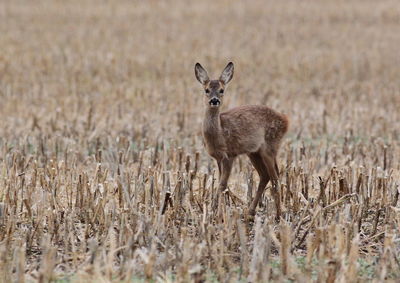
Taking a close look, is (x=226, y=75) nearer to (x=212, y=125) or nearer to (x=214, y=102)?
(x=214, y=102)

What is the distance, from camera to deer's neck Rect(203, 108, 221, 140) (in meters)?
7.71

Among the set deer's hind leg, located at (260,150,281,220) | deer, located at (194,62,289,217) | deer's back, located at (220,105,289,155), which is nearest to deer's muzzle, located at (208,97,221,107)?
deer, located at (194,62,289,217)

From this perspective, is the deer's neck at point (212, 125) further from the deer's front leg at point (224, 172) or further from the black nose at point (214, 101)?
the deer's front leg at point (224, 172)

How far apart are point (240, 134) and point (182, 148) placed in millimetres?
1647

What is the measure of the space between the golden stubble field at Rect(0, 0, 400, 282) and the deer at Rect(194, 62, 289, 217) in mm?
→ 196

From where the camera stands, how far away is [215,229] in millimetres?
6453

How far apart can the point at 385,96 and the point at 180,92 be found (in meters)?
3.78

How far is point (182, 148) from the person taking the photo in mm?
9289

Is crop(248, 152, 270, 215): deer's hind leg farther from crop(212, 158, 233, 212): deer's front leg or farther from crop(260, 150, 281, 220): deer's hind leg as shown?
crop(212, 158, 233, 212): deer's front leg

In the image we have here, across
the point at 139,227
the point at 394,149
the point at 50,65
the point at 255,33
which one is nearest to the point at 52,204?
Result: the point at 139,227

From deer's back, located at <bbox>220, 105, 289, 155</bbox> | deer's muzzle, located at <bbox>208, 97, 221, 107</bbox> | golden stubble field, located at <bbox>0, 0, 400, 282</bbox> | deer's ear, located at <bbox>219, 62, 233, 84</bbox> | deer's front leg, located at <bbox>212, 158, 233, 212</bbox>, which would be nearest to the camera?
golden stubble field, located at <bbox>0, 0, 400, 282</bbox>

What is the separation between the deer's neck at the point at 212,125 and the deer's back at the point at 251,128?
0.33 ft

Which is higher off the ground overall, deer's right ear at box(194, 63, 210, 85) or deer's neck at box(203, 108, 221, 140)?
deer's right ear at box(194, 63, 210, 85)

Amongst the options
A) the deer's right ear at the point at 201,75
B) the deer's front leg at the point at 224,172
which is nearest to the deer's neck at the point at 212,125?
the deer's front leg at the point at 224,172
